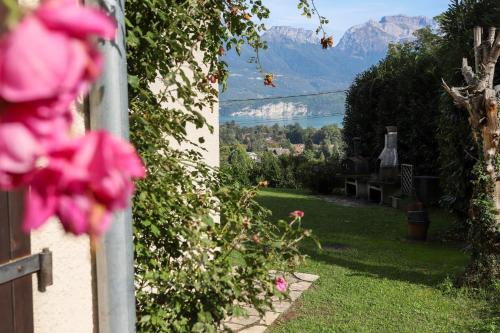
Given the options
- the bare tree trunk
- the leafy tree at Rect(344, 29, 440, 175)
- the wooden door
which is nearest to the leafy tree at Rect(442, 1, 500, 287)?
the bare tree trunk

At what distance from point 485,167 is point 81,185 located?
21.0 feet

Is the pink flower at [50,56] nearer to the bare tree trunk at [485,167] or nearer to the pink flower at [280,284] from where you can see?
the pink flower at [280,284]

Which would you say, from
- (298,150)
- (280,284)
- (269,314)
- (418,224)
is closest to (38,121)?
(280,284)

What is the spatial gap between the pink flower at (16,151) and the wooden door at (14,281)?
1637 millimetres

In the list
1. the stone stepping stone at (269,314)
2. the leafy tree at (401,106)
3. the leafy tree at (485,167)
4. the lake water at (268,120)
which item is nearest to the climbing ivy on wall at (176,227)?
the stone stepping stone at (269,314)

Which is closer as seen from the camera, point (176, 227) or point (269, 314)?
point (176, 227)

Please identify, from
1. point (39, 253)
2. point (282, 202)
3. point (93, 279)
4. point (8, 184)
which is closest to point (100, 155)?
point (8, 184)

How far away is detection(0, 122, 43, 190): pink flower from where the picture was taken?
299 millimetres

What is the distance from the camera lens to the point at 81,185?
32 centimetres

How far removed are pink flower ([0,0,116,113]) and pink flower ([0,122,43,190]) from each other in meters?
0.02

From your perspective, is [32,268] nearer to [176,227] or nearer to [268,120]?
[176,227]

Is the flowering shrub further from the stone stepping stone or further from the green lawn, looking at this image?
the green lawn

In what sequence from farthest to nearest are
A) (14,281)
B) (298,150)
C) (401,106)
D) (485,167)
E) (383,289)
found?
(298,150), (401,106), (383,289), (485,167), (14,281)

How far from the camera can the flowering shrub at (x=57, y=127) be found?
277 mm
